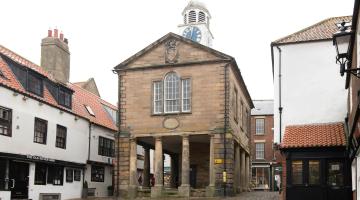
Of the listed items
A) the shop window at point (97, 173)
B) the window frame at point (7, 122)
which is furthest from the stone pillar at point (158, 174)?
→ the window frame at point (7, 122)

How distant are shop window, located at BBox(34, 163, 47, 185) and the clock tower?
26.5 m

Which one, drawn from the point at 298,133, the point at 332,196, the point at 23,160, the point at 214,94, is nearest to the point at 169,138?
the point at 214,94

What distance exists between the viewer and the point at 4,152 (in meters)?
25.1

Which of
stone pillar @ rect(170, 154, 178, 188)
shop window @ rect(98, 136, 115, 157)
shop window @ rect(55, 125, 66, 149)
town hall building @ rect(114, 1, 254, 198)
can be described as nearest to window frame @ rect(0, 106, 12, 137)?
shop window @ rect(55, 125, 66, 149)

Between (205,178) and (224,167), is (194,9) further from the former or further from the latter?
(224,167)

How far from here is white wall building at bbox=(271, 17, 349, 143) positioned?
79.0ft

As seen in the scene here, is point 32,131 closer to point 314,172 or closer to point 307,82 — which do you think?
point 307,82

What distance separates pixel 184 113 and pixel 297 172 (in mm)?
10596

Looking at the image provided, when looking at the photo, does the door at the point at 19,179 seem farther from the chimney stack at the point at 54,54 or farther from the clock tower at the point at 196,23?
the clock tower at the point at 196,23

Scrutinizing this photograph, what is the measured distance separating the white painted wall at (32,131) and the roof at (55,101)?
1.37 ft

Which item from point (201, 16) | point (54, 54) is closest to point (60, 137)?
point (54, 54)

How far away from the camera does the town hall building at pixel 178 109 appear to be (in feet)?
96.4

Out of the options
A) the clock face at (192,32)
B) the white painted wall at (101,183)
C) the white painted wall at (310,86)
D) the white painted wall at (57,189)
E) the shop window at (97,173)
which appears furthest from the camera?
the clock face at (192,32)

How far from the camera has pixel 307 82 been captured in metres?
24.6
